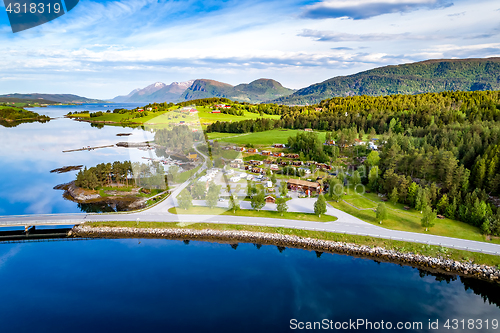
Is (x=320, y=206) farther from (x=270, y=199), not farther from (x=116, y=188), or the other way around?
(x=116, y=188)

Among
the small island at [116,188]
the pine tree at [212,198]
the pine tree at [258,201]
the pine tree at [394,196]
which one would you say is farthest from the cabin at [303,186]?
the small island at [116,188]

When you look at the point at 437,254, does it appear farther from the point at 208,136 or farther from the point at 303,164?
the point at 208,136

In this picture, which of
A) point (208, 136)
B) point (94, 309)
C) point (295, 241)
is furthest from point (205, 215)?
point (208, 136)

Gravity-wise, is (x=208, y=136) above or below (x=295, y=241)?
above

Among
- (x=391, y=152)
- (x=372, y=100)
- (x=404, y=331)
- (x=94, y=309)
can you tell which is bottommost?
(x=404, y=331)

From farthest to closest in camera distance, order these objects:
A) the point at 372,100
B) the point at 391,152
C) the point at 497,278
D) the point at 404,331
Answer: the point at 372,100 → the point at 391,152 → the point at 497,278 → the point at 404,331

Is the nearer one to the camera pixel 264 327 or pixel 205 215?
pixel 264 327

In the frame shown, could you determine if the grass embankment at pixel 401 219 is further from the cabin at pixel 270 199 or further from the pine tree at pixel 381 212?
the cabin at pixel 270 199
